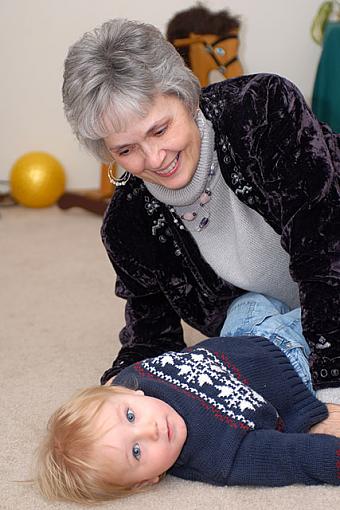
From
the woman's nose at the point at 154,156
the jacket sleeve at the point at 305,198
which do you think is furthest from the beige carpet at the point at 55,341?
the woman's nose at the point at 154,156

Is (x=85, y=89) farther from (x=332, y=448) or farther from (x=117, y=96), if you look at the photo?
(x=332, y=448)

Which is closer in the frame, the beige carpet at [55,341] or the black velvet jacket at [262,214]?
the beige carpet at [55,341]

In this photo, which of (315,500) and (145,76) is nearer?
(315,500)

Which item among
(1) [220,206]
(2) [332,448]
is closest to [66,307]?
(1) [220,206]

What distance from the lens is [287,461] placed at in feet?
4.42

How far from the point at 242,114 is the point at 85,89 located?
324 mm

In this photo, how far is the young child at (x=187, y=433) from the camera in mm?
1322

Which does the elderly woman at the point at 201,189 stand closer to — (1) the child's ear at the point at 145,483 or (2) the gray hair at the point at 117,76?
(2) the gray hair at the point at 117,76

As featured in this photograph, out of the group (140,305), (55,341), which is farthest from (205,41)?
(140,305)

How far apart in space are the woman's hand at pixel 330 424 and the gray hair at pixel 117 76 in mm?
611

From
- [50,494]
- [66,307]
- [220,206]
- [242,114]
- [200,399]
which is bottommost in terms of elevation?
[66,307]

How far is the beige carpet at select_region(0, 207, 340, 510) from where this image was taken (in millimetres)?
1354

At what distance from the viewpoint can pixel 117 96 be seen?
1.44 m

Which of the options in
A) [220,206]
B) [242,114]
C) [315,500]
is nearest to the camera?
[315,500]
